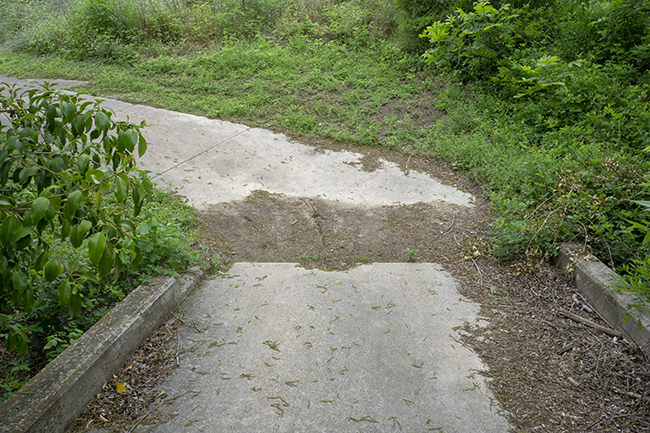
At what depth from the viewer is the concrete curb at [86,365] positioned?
2043 mm

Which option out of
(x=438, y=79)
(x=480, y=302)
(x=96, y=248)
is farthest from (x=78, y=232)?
(x=438, y=79)

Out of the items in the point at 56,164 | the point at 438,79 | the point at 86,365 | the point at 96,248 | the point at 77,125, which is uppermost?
the point at 77,125

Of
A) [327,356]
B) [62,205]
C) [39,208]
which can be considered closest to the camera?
[39,208]

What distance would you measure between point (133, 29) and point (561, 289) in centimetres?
1108

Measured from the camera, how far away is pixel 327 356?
2869 millimetres

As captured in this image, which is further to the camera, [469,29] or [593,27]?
[469,29]

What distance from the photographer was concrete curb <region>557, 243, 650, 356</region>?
9.43 feet

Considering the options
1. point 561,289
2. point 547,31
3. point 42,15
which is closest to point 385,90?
point 547,31

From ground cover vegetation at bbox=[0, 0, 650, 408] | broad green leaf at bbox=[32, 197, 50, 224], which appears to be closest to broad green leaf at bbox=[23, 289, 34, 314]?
broad green leaf at bbox=[32, 197, 50, 224]

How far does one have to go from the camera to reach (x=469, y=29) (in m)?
7.25

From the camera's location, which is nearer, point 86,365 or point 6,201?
point 6,201

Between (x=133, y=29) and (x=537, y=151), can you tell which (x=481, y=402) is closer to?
(x=537, y=151)

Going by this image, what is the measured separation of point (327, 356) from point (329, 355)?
2cm

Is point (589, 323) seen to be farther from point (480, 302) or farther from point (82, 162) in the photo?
point (82, 162)
